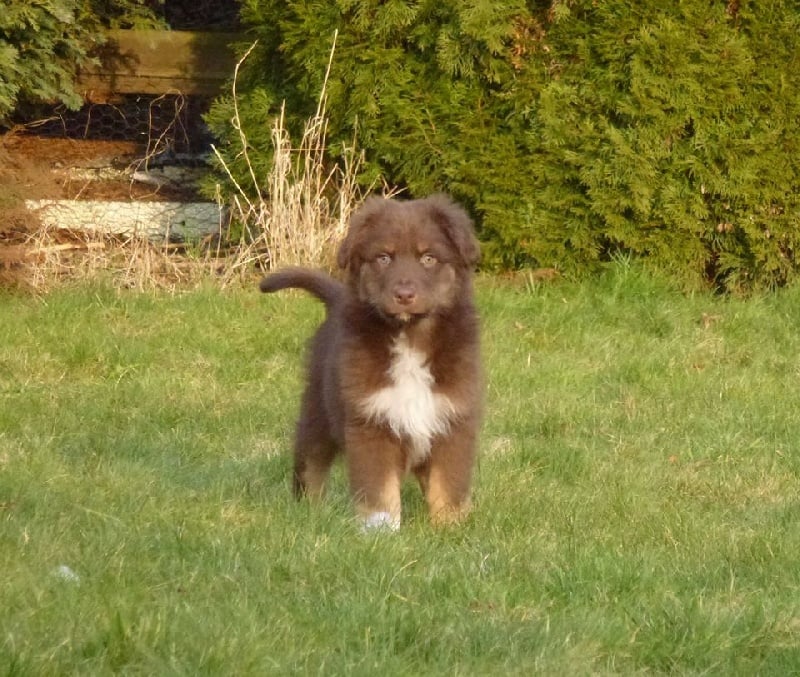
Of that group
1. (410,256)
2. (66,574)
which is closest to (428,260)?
(410,256)

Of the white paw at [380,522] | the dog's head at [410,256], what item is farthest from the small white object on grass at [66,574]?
the dog's head at [410,256]

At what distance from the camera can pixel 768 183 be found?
32.2 feet

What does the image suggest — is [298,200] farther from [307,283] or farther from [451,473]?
[451,473]

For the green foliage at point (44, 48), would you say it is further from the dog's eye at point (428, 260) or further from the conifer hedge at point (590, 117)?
the dog's eye at point (428, 260)

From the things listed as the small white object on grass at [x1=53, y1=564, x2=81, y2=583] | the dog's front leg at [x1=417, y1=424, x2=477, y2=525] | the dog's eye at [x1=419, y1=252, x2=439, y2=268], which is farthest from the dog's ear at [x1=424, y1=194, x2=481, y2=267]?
the small white object on grass at [x1=53, y1=564, x2=81, y2=583]

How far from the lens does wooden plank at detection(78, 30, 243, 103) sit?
40.0 feet

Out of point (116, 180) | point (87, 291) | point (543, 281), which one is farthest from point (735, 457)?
point (116, 180)

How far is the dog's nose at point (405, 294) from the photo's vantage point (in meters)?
5.19

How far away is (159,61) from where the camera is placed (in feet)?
40.3

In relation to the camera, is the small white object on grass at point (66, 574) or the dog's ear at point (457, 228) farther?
the dog's ear at point (457, 228)

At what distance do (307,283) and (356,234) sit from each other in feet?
2.56

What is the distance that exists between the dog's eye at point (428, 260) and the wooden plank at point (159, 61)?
722 cm

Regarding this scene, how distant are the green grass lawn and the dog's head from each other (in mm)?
863

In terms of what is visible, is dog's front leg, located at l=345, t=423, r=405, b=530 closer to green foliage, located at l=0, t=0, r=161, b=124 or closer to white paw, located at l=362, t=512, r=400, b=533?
white paw, located at l=362, t=512, r=400, b=533
